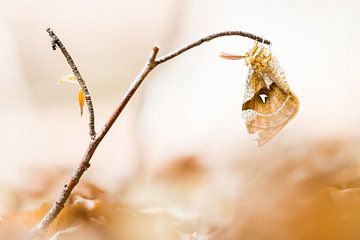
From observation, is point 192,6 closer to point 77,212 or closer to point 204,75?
point 204,75

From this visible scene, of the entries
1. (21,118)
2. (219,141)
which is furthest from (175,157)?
(21,118)

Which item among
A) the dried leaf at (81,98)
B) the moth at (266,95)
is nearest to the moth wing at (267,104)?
the moth at (266,95)

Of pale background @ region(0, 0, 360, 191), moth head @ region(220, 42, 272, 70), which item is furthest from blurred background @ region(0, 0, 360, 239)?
moth head @ region(220, 42, 272, 70)

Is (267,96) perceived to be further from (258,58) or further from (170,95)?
(170,95)

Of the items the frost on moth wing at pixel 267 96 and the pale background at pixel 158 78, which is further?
the pale background at pixel 158 78

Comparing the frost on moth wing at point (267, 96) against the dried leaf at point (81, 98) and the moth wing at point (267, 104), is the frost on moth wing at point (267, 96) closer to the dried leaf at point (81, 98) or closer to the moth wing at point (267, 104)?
the moth wing at point (267, 104)

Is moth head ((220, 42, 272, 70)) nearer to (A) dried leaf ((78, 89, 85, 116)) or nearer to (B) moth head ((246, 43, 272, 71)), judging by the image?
(B) moth head ((246, 43, 272, 71))
